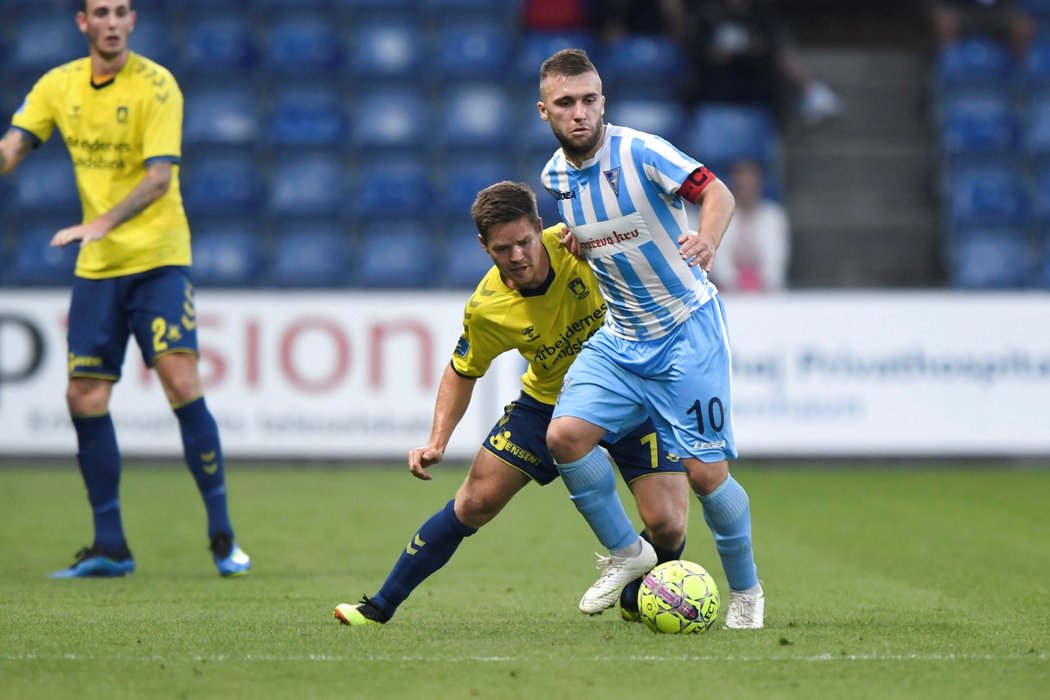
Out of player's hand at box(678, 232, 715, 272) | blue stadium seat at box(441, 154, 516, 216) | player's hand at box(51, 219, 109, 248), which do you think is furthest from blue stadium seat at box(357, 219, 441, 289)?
player's hand at box(678, 232, 715, 272)

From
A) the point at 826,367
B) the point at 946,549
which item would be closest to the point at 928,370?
the point at 826,367

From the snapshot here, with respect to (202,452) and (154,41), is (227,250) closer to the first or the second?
(154,41)

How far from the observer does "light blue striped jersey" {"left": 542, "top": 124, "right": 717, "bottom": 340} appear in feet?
19.0

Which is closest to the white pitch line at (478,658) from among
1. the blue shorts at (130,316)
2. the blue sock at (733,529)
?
the blue sock at (733,529)

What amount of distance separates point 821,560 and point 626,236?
2924mm

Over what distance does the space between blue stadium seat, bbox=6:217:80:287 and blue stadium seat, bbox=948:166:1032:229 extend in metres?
8.21

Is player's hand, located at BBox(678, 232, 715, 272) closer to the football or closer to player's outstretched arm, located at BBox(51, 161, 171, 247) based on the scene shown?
the football

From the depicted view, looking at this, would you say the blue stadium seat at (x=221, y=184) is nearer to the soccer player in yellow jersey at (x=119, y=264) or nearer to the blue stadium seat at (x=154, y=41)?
the blue stadium seat at (x=154, y=41)

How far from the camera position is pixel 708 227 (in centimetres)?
538

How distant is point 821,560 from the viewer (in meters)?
8.06

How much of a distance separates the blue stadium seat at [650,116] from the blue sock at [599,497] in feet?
31.1

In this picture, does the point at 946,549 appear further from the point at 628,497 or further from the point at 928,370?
the point at 928,370

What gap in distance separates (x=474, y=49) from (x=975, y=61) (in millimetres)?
5102

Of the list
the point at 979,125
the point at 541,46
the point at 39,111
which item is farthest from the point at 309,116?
the point at 39,111
